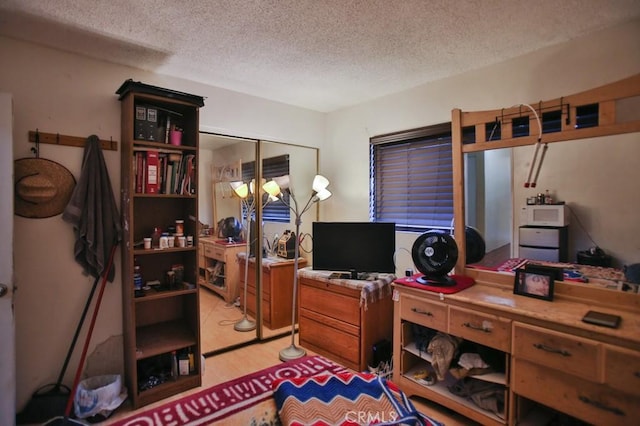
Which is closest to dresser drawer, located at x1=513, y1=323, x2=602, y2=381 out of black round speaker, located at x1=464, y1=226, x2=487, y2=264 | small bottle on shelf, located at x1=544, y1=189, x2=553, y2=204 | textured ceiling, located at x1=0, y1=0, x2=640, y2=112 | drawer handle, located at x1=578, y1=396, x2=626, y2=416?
drawer handle, located at x1=578, y1=396, x2=626, y2=416

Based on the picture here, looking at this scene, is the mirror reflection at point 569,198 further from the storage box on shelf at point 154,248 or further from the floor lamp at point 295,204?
the storage box on shelf at point 154,248

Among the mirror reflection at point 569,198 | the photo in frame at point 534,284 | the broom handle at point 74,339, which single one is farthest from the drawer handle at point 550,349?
the broom handle at point 74,339

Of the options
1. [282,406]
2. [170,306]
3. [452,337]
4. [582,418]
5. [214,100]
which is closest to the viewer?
[282,406]

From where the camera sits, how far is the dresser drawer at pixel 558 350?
4.72 ft

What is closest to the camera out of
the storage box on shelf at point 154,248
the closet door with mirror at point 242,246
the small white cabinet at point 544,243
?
the small white cabinet at point 544,243

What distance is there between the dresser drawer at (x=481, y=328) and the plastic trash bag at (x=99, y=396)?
2.22 meters

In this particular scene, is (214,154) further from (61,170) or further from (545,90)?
(545,90)

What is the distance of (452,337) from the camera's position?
2070mm

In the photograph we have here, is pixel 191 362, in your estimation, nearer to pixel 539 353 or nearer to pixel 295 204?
pixel 295 204

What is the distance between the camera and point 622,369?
1.37m

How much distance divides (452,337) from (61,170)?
9.32 feet

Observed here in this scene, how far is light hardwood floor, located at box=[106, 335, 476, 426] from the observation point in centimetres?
204

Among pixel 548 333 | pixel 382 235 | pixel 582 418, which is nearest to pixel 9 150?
pixel 382 235

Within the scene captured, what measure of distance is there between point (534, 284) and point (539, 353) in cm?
43
